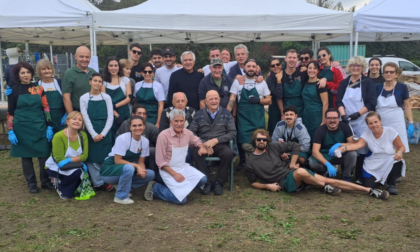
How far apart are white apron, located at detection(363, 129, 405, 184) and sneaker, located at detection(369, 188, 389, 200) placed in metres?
0.25

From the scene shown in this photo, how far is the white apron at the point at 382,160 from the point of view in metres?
4.50

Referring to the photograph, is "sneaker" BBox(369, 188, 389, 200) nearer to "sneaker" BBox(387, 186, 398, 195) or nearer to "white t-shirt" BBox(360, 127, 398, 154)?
"sneaker" BBox(387, 186, 398, 195)

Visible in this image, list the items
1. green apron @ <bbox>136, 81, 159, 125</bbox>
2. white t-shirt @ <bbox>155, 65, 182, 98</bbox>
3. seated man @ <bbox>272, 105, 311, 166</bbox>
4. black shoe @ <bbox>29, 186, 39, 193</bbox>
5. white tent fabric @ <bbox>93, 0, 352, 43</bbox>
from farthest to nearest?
white tent fabric @ <bbox>93, 0, 352, 43</bbox> < white t-shirt @ <bbox>155, 65, 182, 98</bbox> < green apron @ <bbox>136, 81, 159, 125</bbox> < seated man @ <bbox>272, 105, 311, 166</bbox> < black shoe @ <bbox>29, 186, 39, 193</bbox>

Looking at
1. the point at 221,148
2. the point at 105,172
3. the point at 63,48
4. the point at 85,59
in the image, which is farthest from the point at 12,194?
the point at 63,48

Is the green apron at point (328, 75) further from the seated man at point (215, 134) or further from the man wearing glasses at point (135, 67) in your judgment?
the man wearing glasses at point (135, 67)

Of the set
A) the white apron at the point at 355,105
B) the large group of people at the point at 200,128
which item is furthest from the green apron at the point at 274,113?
the white apron at the point at 355,105

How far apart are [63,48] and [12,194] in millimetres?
25317

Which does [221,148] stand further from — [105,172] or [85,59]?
[85,59]

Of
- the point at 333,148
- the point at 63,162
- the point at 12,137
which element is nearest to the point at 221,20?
the point at 333,148

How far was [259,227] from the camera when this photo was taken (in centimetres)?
354

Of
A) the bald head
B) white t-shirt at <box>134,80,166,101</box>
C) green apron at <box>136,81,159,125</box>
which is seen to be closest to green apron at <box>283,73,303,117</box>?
white t-shirt at <box>134,80,166,101</box>

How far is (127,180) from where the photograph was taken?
165 inches

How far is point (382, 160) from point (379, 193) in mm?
460

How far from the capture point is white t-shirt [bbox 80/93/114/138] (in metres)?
4.48
